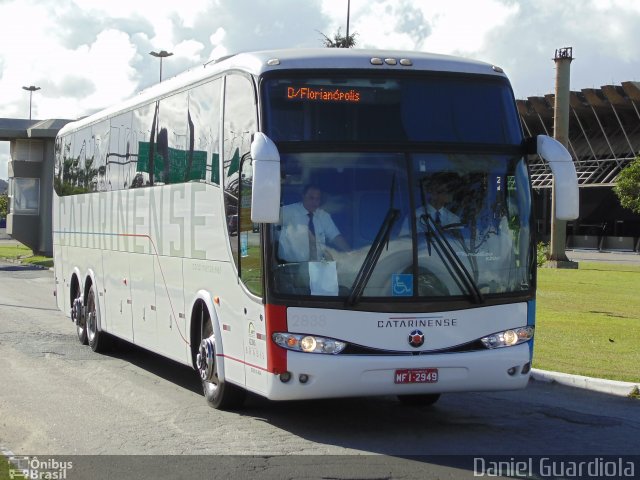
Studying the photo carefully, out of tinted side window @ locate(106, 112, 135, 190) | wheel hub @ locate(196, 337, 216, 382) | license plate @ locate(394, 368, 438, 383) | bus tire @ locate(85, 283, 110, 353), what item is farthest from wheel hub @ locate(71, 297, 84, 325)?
license plate @ locate(394, 368, 438, 383)

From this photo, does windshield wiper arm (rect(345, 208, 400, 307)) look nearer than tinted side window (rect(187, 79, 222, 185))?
→ Yes

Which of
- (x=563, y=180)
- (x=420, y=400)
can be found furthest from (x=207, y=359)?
(x=563, y=180)

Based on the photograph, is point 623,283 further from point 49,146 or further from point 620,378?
point 49,146

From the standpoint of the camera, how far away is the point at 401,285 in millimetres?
8734

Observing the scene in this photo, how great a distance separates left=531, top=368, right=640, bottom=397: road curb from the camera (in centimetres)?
1114

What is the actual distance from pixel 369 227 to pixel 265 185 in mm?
1032

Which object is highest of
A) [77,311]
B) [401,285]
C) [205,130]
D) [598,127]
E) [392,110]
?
[598,127]

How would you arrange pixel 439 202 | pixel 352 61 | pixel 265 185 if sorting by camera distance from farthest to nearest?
pixel 352 61, pixel 439 202, pixel 265 185

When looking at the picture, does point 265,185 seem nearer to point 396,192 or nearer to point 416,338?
point 396,192

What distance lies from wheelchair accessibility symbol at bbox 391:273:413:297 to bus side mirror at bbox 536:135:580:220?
1.45 meters

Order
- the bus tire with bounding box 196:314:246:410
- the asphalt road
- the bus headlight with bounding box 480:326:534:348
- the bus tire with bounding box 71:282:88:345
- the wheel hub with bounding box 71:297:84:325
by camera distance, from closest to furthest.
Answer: the asphalt road < the bus headlight with bounding box 480:326:534:348 < the bus tire with bounding box 196:314:246:410 < the bus tire with bounding box 71:282:88:345 < the wheel hub with bounding box 71:297:84:325

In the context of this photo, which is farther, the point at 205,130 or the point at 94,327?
the point at 94,327

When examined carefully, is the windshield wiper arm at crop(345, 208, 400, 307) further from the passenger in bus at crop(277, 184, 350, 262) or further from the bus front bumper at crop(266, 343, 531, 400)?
the bus front bumper at crop(266, 343, 531, 400)

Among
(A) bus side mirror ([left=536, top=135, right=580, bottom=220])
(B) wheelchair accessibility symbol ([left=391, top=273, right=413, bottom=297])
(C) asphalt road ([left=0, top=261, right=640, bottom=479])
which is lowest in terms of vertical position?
(C) asphalt road ([left=0, top=261, right=640, bottom=479])
